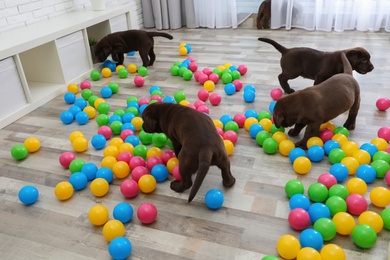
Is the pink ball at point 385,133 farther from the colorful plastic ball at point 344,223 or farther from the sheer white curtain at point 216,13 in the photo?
the sheer white curtain at point 216,13

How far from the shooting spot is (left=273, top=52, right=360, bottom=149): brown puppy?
2094 millimetres

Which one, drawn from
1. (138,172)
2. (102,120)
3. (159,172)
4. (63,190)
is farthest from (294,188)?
(102,120)

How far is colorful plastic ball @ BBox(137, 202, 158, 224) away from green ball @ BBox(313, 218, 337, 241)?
30.2 inches

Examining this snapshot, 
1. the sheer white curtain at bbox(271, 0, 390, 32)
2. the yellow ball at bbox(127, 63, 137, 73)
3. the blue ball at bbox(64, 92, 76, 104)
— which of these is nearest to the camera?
the blue ball at bbox(64, 92, 76, 104)

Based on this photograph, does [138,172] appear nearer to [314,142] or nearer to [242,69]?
[314,142]

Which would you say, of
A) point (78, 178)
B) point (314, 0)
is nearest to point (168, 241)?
point (78, 178)

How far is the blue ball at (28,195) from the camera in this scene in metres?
1.84

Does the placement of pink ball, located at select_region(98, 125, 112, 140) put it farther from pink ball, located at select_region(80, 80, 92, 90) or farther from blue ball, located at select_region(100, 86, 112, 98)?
pink ball, located at select_region(80, 80, 92, 90)

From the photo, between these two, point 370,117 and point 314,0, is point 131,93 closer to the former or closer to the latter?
point 370,117

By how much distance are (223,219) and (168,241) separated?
0.30 meters

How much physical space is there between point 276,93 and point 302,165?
109cm

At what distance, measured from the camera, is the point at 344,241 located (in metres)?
1.54

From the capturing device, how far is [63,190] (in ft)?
6.10

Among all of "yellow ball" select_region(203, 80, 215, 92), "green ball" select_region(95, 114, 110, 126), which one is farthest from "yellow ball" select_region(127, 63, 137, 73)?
"green ball" select_region(95, 114, 110, 126)
